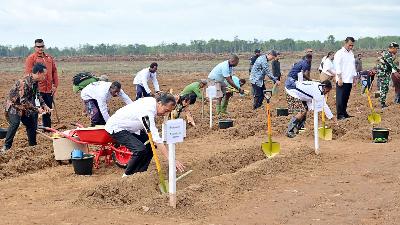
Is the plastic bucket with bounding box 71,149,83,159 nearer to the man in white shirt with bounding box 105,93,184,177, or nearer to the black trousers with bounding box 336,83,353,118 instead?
the man in white shirt with bounding box 105,93,184,177

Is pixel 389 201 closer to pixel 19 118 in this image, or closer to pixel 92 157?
pixel 92 157

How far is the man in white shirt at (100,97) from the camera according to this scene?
1059 centimetres

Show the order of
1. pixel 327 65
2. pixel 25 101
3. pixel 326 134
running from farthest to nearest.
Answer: pixel 327 65, pixel 326 134, pixel 25 101

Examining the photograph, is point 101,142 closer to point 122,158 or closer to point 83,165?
point 83,165

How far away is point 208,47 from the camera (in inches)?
4003

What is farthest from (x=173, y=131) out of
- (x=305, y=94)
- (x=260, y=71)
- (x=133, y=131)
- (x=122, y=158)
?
(x=260, y=71)

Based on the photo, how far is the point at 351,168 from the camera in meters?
9.79

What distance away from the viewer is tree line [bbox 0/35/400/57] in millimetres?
98188

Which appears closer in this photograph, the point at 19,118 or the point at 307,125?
the point at 19,118

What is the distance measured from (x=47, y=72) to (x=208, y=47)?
88904mm

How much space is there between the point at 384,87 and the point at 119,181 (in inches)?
418

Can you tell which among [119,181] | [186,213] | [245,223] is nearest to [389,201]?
[245,223]

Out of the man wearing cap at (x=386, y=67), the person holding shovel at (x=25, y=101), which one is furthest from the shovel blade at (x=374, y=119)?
the person holding shovel at (x=25, y=101)

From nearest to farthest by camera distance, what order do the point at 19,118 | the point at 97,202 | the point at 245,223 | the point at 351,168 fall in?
the point at 245,223 < the point at 97,202 < the point at 351,168 < the point at 19,118
